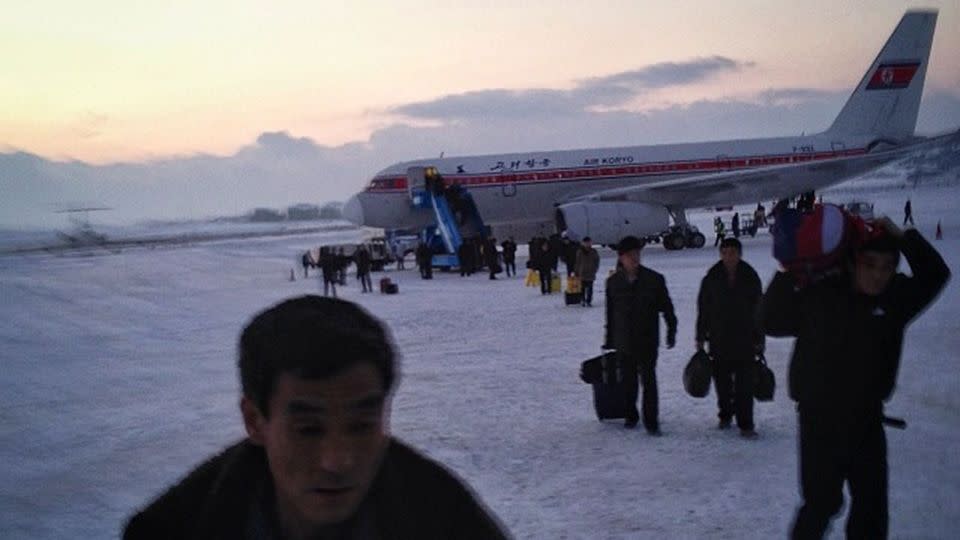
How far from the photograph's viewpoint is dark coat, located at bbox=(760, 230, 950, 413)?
12.2ft

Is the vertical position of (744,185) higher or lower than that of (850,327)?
higher

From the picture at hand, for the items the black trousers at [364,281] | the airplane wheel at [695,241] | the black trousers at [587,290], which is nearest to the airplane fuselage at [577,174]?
the airplane wheel at [695,241]

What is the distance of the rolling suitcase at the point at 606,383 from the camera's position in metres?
7.24

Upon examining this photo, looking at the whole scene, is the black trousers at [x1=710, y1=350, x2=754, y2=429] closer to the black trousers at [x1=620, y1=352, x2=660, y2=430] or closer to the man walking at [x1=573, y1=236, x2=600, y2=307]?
the black trousers at [x1=620, y1=352, x2=660, y2=430]

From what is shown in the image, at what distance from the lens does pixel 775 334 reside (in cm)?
399

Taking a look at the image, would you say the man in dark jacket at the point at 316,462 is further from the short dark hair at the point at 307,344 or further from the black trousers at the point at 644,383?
the black trousers at the point at 644,383

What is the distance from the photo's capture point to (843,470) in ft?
12.3

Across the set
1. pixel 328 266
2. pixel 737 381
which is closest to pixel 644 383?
pixel 737 381

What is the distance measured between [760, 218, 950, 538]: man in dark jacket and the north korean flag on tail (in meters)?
35.5

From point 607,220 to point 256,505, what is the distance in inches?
1031

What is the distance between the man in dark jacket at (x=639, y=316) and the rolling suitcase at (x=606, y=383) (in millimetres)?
171

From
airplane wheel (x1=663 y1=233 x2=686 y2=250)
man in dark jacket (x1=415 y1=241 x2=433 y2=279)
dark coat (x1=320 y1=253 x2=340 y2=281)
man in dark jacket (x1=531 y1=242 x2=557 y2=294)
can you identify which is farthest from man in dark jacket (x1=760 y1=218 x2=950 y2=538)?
airplane wheel (x1=663 y1=233 x2=686 y2=250)

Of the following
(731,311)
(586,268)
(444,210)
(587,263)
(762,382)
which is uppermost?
(444,210)

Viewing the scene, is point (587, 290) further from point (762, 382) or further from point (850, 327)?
point (850, 327)
